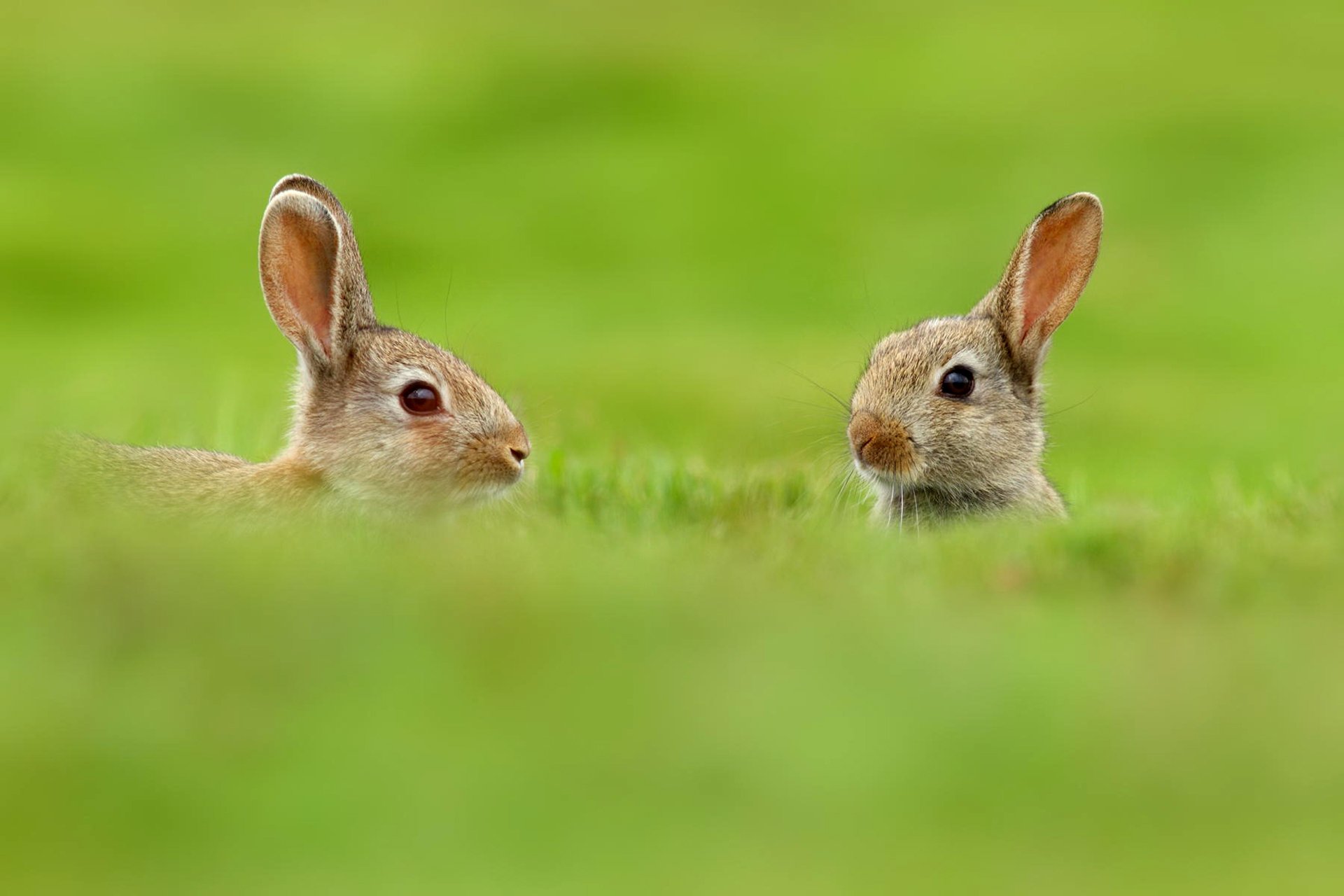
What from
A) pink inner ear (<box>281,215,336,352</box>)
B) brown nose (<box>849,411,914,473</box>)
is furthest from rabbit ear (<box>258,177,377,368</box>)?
brown nose (<box>849,411,914,473</box>)

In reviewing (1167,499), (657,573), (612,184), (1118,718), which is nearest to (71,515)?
(657,573)

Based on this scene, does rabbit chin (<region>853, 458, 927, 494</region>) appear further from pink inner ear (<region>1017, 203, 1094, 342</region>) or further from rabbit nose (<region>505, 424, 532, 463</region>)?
rabbit nose (<region>505, 424, 532, 463</region>)

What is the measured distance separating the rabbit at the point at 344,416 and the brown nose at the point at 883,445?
6.51ft

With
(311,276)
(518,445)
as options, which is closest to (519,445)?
(518,445)

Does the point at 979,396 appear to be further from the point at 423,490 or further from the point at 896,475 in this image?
the point at 423,490

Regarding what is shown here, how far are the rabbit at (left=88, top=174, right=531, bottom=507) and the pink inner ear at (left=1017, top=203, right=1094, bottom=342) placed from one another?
3493 millimetres

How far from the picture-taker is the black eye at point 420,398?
8.10 m

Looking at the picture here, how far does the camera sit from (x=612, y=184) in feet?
79.2

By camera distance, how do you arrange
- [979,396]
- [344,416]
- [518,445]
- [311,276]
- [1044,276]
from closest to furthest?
[518,445], [344,416], [311,276], [979,396], [1044,276]

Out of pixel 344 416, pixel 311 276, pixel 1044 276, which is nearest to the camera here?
pixel 344 416

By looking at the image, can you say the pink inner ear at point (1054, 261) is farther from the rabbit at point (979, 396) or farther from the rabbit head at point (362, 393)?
the rabbit head at point (362, 393)

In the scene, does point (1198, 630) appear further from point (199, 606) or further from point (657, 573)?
point (199, 606)

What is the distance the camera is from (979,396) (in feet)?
30.9

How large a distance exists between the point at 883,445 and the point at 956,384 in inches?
29.7
